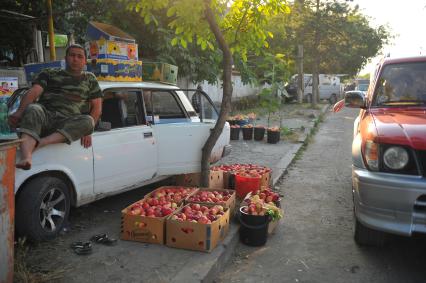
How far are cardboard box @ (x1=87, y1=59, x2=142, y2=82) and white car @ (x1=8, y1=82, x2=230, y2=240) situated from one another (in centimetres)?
17

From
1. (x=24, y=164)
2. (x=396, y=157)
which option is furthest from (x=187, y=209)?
(x=396, y=157)

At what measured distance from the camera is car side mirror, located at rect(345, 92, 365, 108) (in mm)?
5039

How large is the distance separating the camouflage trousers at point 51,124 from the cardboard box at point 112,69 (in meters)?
0.99

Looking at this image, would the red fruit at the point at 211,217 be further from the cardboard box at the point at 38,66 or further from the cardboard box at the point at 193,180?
the cardboard box at the point at 38,66

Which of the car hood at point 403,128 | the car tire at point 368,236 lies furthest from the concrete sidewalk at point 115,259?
the car hood at point 403,128

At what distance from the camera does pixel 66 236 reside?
14.1 ft

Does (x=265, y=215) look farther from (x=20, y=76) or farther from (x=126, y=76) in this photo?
(x=20, y=76)

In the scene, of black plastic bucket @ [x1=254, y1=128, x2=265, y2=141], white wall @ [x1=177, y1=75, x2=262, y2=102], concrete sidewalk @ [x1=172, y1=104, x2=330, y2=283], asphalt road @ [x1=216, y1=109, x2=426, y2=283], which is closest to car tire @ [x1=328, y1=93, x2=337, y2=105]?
white wall @ [x1=177, y1=75, x2=262, y2=102]

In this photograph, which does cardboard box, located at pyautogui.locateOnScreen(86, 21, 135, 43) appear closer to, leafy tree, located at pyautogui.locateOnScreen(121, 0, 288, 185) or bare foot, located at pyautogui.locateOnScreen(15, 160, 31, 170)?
leafy tree, located at pyautogui.locateOnScreen(121, 0, 288, 185)

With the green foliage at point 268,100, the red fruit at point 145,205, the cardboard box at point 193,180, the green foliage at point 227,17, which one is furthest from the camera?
the green foliage at point 268,100

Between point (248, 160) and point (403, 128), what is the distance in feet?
17.0

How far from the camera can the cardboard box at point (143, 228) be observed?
4.09 meters

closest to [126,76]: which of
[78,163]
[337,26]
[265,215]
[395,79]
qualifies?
[78,163]

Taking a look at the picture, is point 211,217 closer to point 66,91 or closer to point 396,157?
point 396,157
